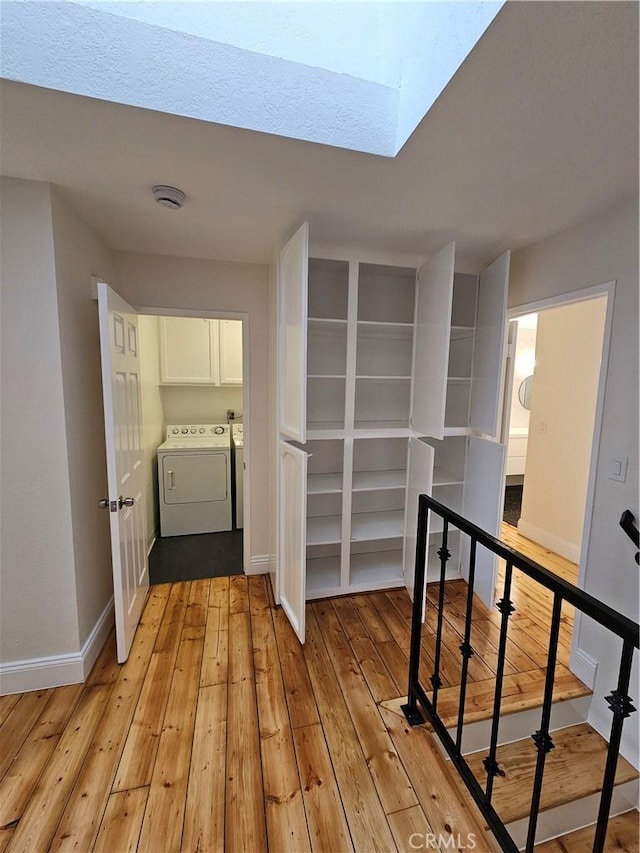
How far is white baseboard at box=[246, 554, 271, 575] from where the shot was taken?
301 cm

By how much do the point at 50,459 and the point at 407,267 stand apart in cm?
244

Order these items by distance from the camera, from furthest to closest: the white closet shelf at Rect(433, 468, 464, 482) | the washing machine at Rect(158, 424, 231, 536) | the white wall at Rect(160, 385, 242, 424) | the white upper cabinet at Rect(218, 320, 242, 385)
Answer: the white wall at Rect(160, 385, 242, 424) → the white upper cabinet at Rect(218, 320, 242, 385) → the washing machine at Rect(158, 424, 231, 536) → the white closet shelf at Rect(433, 468, 464, 482)

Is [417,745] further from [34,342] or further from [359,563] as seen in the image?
[34,342]

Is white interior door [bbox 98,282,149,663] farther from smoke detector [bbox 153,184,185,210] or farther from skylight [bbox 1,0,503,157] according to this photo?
skylight [bbox 1,0,503,157]

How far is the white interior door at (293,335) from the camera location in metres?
1.91

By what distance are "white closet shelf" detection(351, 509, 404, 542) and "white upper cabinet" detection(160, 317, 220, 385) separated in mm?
2104

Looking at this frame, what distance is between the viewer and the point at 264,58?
1.25m

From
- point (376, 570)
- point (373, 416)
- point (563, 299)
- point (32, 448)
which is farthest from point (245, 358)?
point (563, 299)

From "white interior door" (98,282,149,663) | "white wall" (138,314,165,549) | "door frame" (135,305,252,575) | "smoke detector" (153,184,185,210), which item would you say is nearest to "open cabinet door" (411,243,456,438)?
"door frame" (135,305,252,575)

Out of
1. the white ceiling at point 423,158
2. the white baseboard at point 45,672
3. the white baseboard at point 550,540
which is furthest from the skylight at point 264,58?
the white baseboard at point 550,540

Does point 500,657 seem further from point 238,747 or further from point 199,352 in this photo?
point 199,352

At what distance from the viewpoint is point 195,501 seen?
3.66m

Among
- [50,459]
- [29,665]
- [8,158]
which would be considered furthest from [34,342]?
[29,665]

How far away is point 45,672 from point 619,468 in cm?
299
